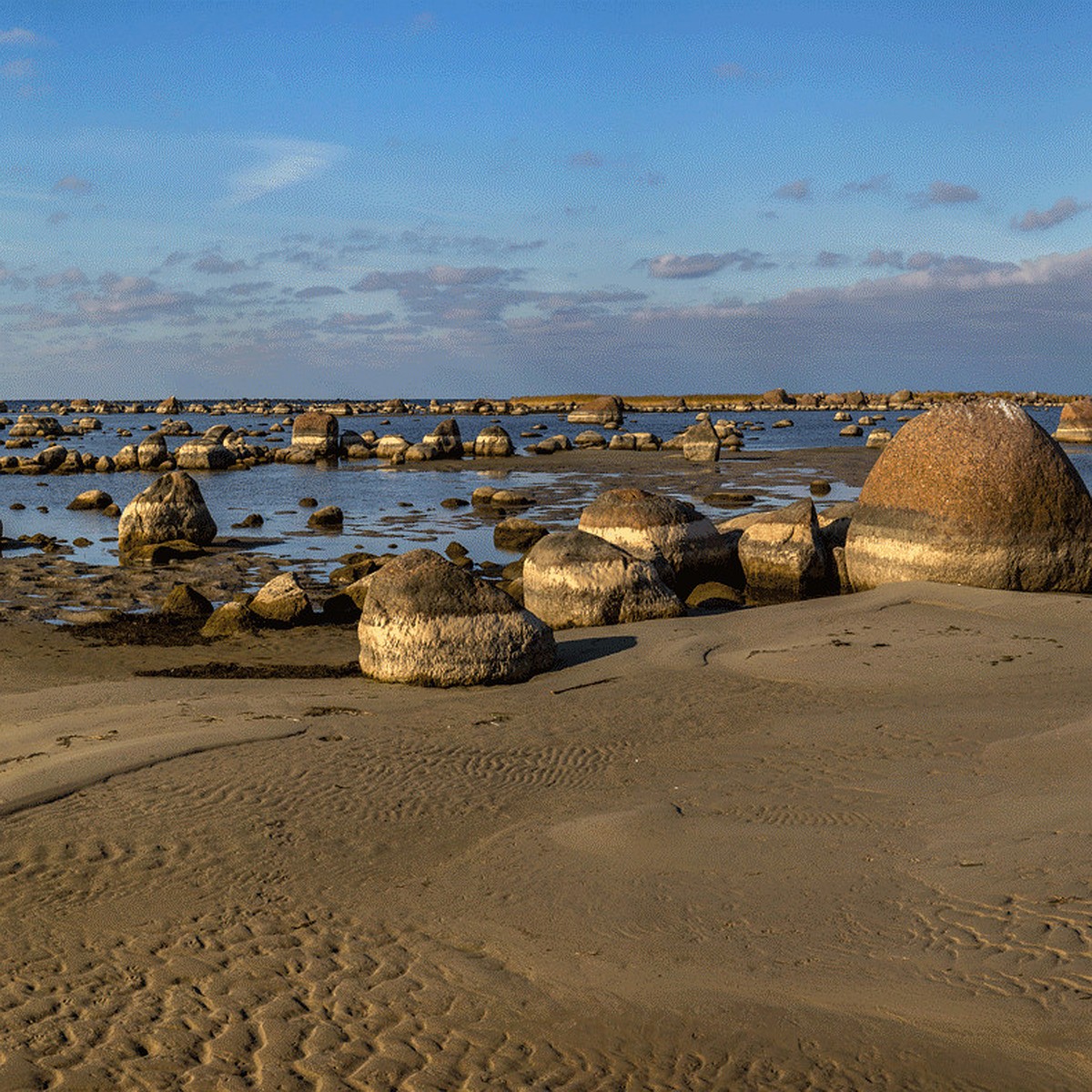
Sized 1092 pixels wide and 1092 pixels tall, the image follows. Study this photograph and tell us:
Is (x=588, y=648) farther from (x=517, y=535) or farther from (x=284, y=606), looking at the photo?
(x=517, y=535)

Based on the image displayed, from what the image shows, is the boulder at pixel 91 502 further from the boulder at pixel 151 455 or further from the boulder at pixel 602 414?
the boulder at pixel 602 414

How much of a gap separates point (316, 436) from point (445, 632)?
51.1 m

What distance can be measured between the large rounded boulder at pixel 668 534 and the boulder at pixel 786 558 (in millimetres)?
451

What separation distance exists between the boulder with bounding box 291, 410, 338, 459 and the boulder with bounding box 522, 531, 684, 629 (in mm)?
46111

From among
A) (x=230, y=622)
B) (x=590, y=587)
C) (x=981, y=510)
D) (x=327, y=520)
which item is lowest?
(x=230, y=622)

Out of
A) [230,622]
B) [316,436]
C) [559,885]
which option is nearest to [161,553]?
[230,622]

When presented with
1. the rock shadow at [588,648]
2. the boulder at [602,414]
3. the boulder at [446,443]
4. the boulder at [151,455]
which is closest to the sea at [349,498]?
the boulder at [151,455]

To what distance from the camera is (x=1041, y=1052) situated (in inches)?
178

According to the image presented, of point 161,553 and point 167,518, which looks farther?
point 167,518

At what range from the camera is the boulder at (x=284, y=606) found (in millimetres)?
16203

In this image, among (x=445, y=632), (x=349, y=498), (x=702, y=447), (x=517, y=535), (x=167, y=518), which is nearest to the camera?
(x=445, y=632)

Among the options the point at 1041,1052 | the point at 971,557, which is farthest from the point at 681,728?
the point at 971,557

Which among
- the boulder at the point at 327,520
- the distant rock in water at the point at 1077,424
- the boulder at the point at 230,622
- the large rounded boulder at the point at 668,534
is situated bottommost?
the boulder at the point at 230,622

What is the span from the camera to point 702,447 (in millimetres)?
55094
